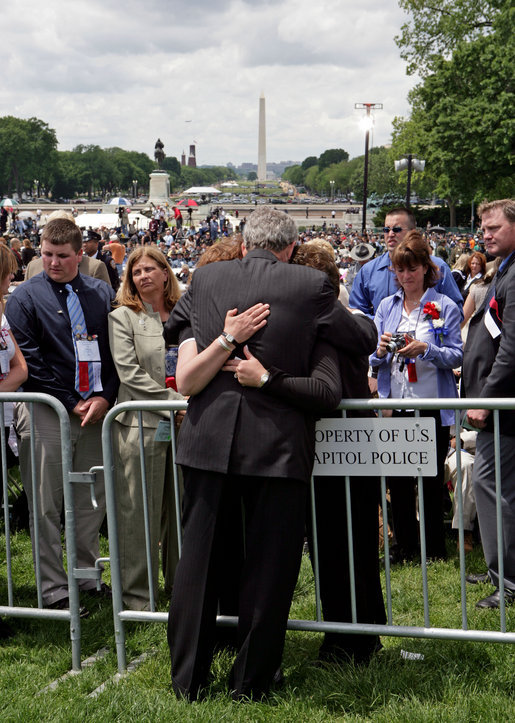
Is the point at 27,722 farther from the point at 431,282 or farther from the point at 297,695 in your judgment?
the point at 431,282

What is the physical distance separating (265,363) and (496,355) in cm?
162

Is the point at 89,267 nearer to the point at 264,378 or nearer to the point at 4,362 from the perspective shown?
the point at 4,362

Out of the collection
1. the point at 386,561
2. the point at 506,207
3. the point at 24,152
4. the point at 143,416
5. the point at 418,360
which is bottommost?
the point at 386,561

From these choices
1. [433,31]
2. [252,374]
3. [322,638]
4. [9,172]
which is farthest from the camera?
[9,172]

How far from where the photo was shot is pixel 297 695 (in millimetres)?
3473

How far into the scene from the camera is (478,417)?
13.4 feet

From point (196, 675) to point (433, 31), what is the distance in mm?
39707

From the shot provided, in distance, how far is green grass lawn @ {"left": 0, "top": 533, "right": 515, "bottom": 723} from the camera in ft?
10.8

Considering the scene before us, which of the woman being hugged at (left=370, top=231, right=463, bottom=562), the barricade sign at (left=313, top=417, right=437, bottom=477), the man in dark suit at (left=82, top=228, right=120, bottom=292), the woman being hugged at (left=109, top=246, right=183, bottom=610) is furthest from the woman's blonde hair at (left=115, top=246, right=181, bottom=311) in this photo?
the man in dark suit at (left=82, top=228, right=120, bottom=292)

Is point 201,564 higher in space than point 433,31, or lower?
lower

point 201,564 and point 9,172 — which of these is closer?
point 201,564

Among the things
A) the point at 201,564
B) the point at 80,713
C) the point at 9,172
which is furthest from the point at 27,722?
the point at 9,172

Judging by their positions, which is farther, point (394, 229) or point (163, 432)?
point (394, 229)

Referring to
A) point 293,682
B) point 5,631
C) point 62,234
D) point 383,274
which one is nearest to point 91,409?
point 62,234
